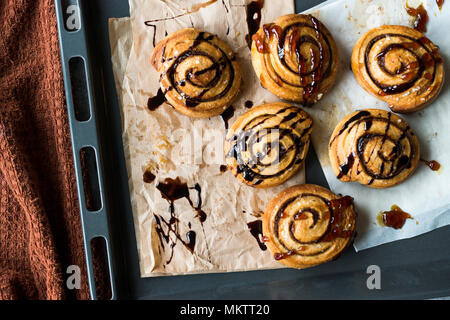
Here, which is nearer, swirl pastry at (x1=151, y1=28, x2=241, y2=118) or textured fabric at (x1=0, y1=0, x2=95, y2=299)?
swirl pastry at (x1=151, y1=28, x2=241, y2=118)

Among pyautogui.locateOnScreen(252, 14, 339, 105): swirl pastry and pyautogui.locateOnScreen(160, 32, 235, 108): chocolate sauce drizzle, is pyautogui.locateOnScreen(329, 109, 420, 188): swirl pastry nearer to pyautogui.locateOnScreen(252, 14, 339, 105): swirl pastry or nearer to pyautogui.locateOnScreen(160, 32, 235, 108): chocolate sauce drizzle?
pyautogui.locateOnScreen(252, 14, 339, 105): swirl pastry

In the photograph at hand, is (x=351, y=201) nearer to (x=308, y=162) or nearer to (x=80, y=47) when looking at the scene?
A: (x=308, y=162)

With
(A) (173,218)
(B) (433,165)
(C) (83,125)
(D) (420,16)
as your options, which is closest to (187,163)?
(A) (173,218)

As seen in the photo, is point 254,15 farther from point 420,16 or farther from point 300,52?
point 420,16

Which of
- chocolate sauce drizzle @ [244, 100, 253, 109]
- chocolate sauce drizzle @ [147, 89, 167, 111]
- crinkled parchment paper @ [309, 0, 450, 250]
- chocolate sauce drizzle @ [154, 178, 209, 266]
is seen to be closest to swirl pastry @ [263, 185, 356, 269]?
crinkled parchment paper @ [309, 0, 450, 250]

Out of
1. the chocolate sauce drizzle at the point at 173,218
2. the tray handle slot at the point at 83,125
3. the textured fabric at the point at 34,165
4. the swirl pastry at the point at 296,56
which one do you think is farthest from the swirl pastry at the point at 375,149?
the textured fabric at the point at 34,165

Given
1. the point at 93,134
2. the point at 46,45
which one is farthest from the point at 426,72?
the point at 46,45

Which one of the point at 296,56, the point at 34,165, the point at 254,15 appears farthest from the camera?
the point at 34,165
